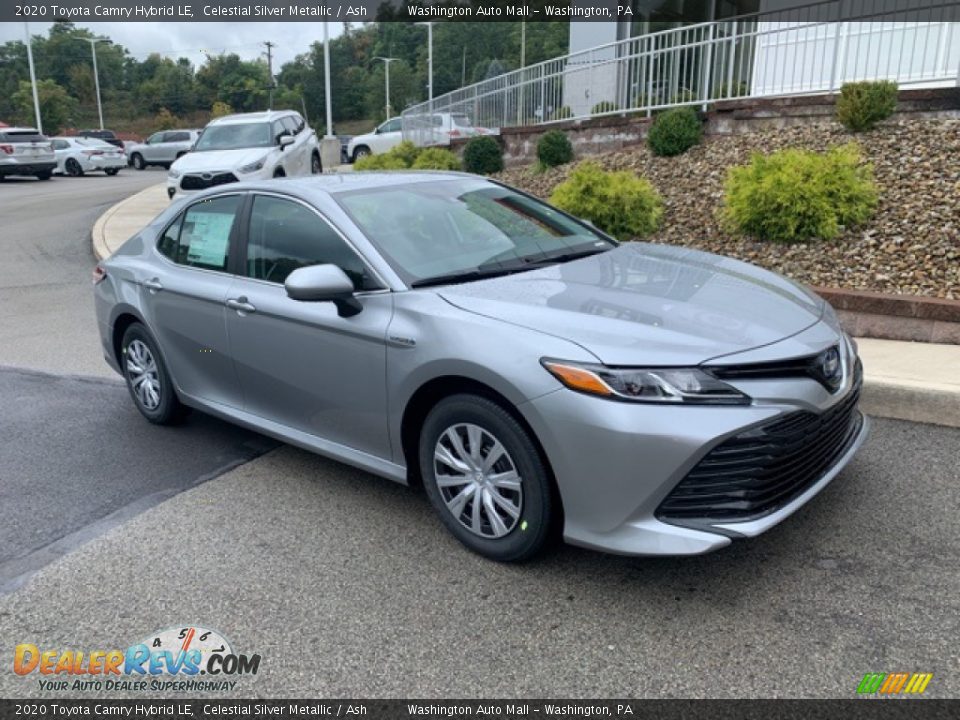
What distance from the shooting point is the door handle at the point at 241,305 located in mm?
4375

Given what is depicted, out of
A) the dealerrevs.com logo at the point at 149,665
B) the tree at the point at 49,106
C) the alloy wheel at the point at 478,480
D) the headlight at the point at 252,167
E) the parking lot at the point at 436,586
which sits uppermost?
the tree at the point at 49,106

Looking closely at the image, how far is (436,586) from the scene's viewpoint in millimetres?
3410

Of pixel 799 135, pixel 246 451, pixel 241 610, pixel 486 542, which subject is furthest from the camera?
pixel 799 135

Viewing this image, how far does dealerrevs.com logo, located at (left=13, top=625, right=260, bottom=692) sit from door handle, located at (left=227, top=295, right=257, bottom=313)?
5.88ft

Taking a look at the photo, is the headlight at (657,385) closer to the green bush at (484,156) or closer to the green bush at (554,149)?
the green bush at (554,149)

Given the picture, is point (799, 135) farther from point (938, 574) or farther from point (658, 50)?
point (938, 574)

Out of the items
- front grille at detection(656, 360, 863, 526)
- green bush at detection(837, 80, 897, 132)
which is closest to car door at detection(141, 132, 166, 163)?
green bush at detection(837, 80, 897, 132)

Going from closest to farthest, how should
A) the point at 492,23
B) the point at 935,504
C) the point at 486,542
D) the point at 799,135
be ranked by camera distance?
the point at 486,542, the point at 935,504, the point at 799,135, the point at 492,23

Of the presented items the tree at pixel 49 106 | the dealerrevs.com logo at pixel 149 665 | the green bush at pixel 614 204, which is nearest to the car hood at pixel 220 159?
the green bush at pixel 614 204

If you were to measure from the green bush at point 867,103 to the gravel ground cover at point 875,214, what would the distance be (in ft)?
0.48

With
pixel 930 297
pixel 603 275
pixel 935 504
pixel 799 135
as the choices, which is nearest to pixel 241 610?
A: pixel 603 275

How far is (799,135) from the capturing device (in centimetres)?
940

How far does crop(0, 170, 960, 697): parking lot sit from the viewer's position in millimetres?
2850

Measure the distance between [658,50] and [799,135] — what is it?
3.49 m
